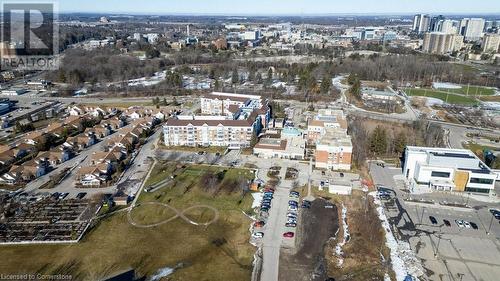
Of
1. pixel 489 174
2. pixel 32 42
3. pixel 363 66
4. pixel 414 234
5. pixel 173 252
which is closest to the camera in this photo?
pixel 173 252

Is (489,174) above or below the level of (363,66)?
below

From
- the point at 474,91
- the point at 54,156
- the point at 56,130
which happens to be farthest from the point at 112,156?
the point at 474,91

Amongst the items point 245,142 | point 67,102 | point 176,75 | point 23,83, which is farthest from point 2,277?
point 23,83

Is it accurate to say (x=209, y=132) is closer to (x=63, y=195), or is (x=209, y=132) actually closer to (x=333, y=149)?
(x=333, y=149)

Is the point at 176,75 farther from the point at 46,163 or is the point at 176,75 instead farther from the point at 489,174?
the point at 489,174


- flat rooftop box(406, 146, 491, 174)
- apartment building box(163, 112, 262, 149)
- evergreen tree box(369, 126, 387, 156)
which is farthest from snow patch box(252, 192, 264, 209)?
flat rooftop box(406, 146, 491, 174)

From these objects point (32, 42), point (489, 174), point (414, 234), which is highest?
point (32, 42)

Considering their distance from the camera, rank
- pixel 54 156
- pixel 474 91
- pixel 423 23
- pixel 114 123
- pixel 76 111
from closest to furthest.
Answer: pixel 54 156 → pixel 114 123 → pixel 76 111 → pixel 474 91 → pixel 423 23
